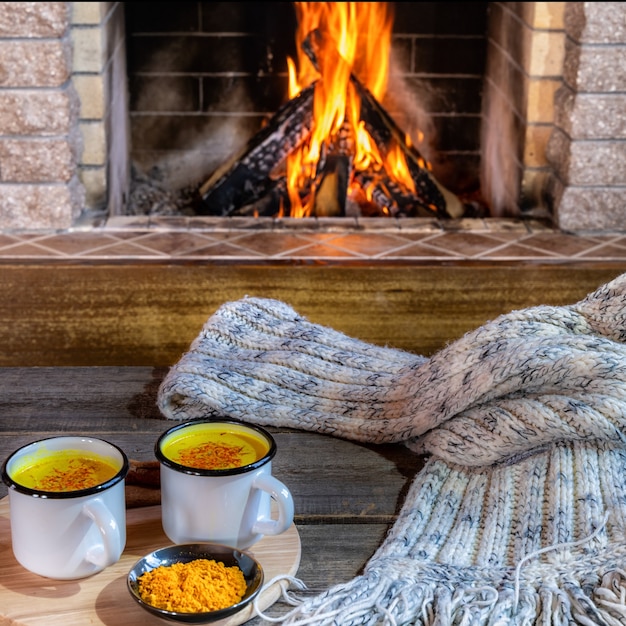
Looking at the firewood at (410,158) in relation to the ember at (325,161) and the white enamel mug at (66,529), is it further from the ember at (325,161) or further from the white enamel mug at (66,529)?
the white enamel mug at (66,529)

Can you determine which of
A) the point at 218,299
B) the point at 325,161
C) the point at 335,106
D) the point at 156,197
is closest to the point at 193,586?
the point at 218,299

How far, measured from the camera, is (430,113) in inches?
112

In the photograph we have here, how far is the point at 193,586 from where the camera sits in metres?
0.78

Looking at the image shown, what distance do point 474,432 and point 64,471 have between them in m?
0.43

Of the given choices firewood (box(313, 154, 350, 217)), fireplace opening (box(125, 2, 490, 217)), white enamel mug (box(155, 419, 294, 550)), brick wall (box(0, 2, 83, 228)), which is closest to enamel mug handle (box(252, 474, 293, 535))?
white enamel mug (box(155, 419, 294, 550))

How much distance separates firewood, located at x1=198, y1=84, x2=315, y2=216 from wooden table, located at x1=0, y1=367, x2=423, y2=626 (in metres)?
1.36

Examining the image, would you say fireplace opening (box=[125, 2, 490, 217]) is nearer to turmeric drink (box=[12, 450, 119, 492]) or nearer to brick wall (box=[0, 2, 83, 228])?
brick wall (box=[0, 2, 83, 228])

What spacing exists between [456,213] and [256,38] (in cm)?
75

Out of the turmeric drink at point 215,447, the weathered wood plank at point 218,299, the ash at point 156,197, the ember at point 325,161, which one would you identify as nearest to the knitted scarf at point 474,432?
the turmeric drink at point 215,447

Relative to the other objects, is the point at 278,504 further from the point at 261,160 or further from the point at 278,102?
the point at 278,102

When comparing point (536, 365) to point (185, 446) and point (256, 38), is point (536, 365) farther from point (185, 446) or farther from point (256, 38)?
point (256, 38)

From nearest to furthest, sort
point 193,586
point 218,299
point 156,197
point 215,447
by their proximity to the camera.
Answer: point 193,586, point 215,447, point 218,299, point 156,197

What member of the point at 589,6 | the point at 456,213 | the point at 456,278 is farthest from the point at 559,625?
the point at 456,213

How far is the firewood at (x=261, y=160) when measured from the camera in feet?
8.57
